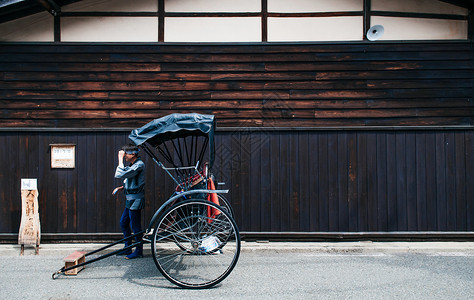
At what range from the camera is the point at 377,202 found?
A: 23.9 feet

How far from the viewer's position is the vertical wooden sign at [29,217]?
21.3ft

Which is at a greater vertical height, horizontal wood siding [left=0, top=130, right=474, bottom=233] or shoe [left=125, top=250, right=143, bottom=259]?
horizontal wood siding [left=0, top=130, right=474, bottom=233]

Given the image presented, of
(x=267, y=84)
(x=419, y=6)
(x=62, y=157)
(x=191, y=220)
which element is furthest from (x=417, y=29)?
(x=62, y=157)

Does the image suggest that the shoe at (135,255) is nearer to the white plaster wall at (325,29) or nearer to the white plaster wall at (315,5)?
the white plaster wall at (325,29)

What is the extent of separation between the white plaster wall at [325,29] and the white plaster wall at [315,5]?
186 mm

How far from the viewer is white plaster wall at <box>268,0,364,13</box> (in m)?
7.50

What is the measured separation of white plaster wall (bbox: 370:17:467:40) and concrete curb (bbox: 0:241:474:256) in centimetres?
399

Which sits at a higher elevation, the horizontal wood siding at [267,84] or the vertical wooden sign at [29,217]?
the horizontal wood siding at [267,84]

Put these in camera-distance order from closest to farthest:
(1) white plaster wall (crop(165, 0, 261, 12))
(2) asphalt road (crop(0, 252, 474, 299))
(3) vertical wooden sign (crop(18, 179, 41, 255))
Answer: (2) asphalt road (crop(0, 252, 474, 299)), (3) vertical wooden sign (crop(18, 179, 41, 255)), (1) white plaster wall (crop(165, 0, 261, 12))

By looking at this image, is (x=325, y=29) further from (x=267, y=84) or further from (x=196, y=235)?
(x=196, y=235)

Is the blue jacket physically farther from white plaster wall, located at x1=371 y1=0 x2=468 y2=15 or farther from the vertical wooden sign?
white plaster wall, located at x1=371 y1=0 x2=468 y2=15

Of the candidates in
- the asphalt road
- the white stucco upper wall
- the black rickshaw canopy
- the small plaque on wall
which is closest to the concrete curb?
the asphalt road

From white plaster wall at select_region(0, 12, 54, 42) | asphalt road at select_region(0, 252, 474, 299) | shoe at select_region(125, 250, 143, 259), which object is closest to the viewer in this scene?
asphalt road at select_region(0, 252, 474, 299)

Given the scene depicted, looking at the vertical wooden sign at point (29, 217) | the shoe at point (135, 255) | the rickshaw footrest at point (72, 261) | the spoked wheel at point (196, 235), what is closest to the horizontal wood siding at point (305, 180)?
the vertical wooden sign at point (29, 217)
